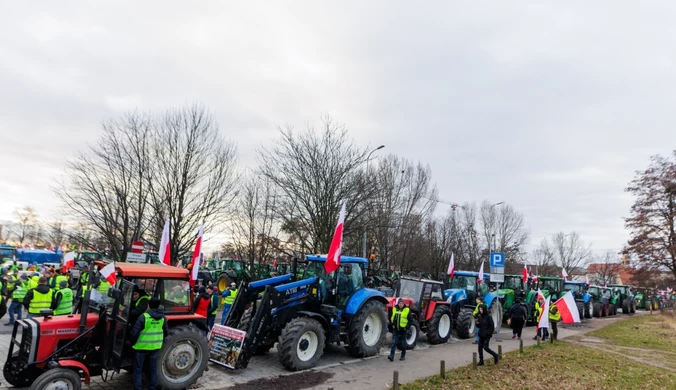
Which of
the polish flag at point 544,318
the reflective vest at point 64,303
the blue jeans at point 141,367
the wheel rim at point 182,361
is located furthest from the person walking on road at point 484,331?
the reflective vest at point 64,303

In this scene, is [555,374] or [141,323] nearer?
[141,323]

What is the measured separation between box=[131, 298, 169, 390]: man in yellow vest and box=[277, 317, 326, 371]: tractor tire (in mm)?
2665

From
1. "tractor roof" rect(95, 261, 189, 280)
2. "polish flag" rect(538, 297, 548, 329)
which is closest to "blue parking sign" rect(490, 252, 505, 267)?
"polish flag" rect(538, 297, 548, 329)

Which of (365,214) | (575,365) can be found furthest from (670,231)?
(575,365)

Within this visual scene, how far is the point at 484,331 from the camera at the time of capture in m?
10.4

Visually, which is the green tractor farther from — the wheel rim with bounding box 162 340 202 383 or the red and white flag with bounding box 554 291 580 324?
the wheel rim with bounding box 162 340 202 383

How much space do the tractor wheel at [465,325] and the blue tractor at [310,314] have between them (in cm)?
483

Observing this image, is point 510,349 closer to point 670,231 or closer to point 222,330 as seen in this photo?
point 222,330

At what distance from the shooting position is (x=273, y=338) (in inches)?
374

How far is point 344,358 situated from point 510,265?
38111mm

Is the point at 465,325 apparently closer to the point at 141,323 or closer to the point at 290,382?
the point at 290,382

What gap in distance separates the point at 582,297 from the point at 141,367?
2572 centimetres

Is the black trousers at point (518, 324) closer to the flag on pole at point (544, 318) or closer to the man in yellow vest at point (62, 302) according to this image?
the flag on pole at point (544, 318)

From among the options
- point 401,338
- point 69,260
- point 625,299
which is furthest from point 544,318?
point 625,299
